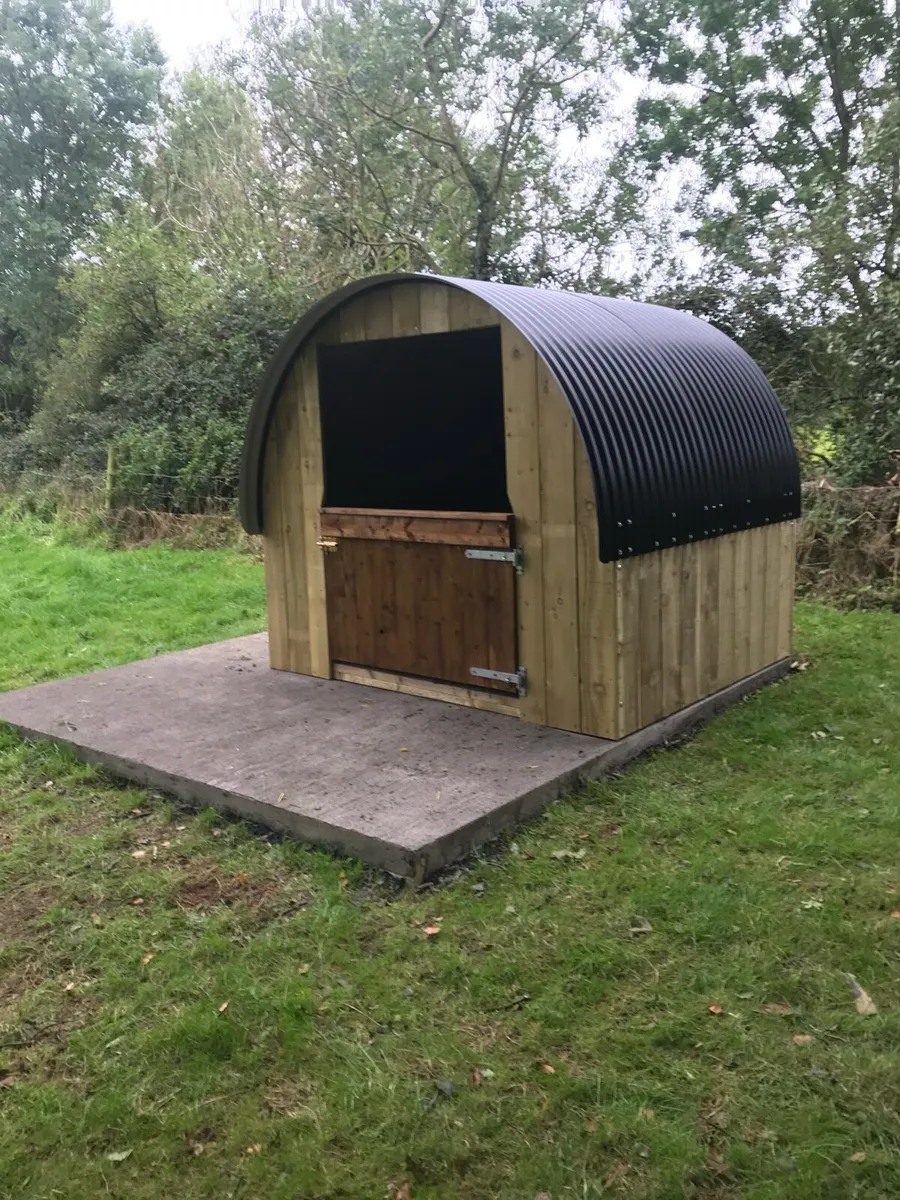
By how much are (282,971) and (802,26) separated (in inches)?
672

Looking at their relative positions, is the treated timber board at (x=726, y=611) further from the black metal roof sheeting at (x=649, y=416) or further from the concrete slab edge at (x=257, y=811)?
the concrete slab edge at (x=257, y=811)

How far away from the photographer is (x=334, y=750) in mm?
5172

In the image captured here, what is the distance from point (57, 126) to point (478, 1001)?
28.6m

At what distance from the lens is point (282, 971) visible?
3.40 meters

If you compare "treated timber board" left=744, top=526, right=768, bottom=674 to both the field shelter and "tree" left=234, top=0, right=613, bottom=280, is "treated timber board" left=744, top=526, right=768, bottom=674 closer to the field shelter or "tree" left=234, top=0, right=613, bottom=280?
the field shelter

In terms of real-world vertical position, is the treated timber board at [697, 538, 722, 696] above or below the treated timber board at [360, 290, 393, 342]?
below

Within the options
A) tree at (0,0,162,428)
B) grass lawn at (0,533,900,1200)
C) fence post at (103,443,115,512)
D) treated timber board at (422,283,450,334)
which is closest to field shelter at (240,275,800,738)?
treated timber board at (422,283,450,334)

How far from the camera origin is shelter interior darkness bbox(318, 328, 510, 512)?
18.5 ft

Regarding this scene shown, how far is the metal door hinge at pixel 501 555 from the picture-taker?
17.9 ft

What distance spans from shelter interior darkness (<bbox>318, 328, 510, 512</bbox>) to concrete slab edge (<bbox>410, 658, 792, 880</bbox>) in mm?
1502

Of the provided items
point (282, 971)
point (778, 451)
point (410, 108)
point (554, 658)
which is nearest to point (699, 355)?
point (778, 451)

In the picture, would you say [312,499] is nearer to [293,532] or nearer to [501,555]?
[293,532]

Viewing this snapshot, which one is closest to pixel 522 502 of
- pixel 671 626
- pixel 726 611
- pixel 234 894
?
pixel 671 626

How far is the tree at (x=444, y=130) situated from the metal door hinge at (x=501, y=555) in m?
11.8
